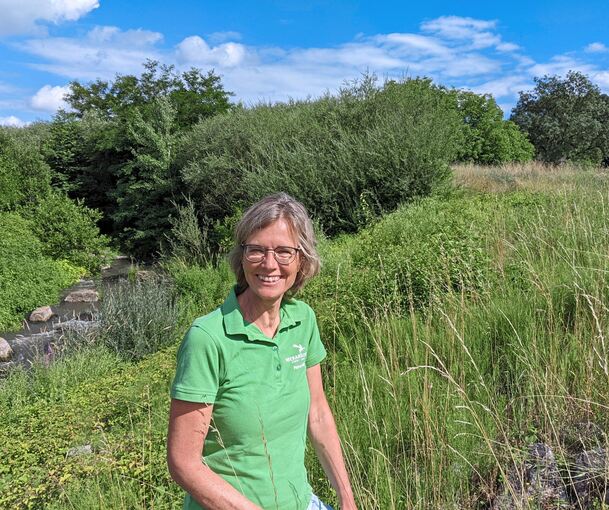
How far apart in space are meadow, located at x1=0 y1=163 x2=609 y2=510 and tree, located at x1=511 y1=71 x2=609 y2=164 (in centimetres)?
3780

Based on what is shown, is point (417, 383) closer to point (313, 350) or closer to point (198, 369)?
point (313, 350)

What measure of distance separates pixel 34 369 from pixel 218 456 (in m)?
6.27

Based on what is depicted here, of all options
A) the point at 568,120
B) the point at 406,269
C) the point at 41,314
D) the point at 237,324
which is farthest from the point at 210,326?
the point at 568,120

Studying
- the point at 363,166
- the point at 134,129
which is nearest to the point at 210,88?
the point at 134,129

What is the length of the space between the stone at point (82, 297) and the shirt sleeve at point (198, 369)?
11979 millimetres

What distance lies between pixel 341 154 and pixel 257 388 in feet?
36.3

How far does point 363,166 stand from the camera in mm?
11883

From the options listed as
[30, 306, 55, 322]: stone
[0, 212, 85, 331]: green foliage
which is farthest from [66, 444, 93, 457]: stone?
[30, 306, 55, 322]: stone

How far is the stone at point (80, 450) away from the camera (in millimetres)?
3527

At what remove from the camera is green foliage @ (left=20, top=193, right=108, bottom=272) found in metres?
15.5

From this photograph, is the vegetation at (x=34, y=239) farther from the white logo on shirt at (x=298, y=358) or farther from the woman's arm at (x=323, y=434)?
the white logo on shirt at (x=298, y=358)

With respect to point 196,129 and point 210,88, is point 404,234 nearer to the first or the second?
point 196,129

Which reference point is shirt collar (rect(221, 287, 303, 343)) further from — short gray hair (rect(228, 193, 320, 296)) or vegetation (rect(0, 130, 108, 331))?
vegetation (rect(0, 130, 108, 331))

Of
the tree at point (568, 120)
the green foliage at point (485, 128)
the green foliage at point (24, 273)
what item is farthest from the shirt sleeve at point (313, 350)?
the tree at point (568, 120)
